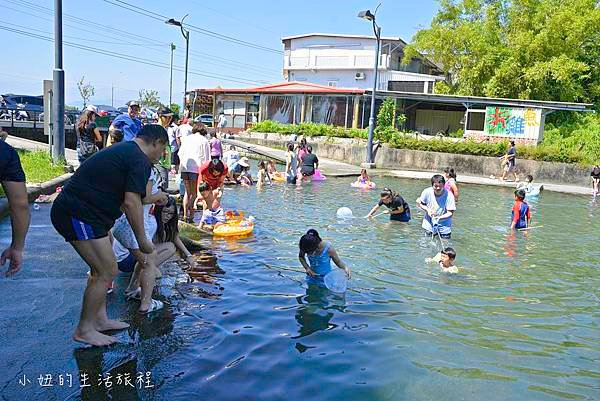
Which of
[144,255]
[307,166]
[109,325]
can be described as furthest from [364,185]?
[109,325]

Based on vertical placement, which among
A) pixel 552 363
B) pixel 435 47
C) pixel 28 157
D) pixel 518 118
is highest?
pixel 435 47

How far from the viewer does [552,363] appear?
5.45 m

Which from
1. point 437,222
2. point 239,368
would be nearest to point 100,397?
point 239,368

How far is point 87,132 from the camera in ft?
37.1

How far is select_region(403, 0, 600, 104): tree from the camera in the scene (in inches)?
1422

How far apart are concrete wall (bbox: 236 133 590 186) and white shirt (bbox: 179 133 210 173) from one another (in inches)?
799

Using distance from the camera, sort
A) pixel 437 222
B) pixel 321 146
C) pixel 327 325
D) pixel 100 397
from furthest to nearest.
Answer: pixel 321 146
pixel 437 222
pixel 327 325
pixel 100 397

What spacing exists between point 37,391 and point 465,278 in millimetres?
6374

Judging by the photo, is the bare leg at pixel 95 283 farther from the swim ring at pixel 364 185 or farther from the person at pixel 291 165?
the swim ring at pixel 364 185

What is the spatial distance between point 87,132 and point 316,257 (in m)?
6.49

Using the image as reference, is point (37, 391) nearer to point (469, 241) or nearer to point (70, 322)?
point (70, 322)

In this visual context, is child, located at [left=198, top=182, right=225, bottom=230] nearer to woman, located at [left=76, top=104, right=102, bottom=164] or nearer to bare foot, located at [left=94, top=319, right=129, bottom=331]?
woman, located at [left=76, top=104, right=102, bottom=164]

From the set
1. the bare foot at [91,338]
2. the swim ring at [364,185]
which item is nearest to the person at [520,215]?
the swim ring at [364,185]

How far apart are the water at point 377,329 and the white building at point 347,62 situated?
43.4 m
